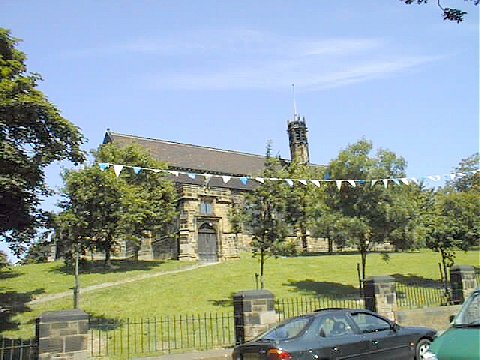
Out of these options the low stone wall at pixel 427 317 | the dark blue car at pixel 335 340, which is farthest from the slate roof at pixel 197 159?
the dark blue car at pixel 335 340

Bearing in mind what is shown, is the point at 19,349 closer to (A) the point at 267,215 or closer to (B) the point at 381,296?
(B) the point at 381,296

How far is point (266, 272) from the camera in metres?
30.3

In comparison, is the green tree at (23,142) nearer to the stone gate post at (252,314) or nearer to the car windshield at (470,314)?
the stone gate post at (252,314)

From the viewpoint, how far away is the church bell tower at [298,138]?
60862 mm

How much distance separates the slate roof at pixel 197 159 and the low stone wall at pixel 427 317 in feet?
98.2

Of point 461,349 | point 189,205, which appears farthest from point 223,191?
point 461,349

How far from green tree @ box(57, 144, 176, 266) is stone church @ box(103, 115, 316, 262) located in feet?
10.6

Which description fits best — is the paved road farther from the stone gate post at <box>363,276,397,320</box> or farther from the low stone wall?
the low stone wall

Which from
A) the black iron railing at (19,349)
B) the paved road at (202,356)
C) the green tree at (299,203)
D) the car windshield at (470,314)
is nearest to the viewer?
the car windshield at (470,314)

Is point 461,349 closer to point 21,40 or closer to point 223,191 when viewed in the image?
point 21,40

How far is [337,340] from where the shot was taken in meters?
7.99

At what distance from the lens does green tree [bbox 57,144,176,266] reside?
29.5 metres

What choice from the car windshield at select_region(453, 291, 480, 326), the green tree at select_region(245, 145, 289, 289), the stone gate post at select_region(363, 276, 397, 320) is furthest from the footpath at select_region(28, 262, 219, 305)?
the car windshield at select_region(453, 291, 480, 326)

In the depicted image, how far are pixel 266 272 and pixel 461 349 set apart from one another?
83.5ft
